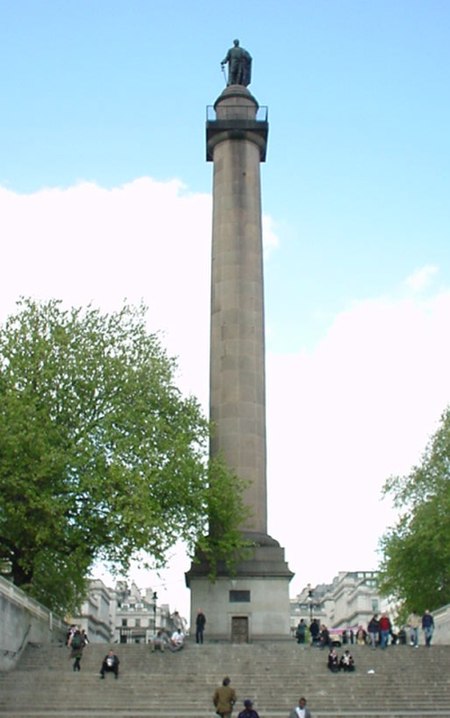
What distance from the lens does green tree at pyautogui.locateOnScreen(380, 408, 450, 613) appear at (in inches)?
2206

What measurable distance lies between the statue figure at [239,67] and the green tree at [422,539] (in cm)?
2551

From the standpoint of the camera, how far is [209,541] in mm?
43812

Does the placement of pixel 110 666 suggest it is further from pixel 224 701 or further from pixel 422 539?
pixel 422 539

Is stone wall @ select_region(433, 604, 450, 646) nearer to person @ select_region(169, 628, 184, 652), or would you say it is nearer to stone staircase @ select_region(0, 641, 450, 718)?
stone staircase @ select_region(0, 641, 450, 718)

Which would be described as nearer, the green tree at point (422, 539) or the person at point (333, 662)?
the person at point (333, 662)

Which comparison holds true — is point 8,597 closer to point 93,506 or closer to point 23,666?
point 23,666

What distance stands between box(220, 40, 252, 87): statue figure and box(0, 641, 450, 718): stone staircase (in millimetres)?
36144

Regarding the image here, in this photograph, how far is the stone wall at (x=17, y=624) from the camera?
35.6 meters

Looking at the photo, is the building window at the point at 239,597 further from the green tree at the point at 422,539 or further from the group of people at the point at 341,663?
the green tree at the point at 422,539

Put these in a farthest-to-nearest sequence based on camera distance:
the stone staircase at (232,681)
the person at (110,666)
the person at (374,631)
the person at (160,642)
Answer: the person at (374,631)
the person at (160,642)
the person at (110,666)
the stone staircase at (232,681)

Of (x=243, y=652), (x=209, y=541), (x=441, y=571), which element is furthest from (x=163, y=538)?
(x=441, y=571)

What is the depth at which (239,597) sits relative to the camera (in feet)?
145

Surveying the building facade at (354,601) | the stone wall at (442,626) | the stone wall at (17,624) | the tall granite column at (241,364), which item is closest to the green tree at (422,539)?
the stone wall at (442,626)

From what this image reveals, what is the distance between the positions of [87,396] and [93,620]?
325ft
